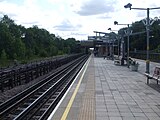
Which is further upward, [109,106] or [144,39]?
[144,39]

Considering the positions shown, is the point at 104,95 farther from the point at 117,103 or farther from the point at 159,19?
the point at 159,19

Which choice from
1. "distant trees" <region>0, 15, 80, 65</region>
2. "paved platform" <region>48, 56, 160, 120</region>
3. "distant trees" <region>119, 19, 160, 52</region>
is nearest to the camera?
"paved platform" <region>48, 56, 160, 120</region>

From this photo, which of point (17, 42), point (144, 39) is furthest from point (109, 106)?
point (144, 39)

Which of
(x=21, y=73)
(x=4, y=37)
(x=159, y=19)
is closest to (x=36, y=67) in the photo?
(x=21, y=73)

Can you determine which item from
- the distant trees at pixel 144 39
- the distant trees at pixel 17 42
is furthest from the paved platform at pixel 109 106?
the distant trees at pixel 144 39

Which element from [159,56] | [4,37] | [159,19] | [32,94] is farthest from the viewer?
[159,19]

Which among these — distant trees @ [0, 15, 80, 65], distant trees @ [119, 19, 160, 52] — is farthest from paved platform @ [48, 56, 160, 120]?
distant trees @ [119, 19, 160, 52]

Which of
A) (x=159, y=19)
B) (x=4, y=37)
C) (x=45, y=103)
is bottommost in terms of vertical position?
(x=45, y=103)

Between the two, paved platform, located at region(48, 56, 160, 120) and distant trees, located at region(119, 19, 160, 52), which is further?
distant trees, located at region(119, 19, 160, 52)

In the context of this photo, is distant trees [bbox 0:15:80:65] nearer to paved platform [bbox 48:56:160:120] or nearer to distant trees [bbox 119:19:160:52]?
distant trees [bbox 119:19:160:52]

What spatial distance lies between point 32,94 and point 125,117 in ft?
27.9

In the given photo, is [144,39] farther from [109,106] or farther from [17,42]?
[109,106]

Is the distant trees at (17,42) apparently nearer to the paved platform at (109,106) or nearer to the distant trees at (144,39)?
the distant trees at (144,39)

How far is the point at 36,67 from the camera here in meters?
28.4
